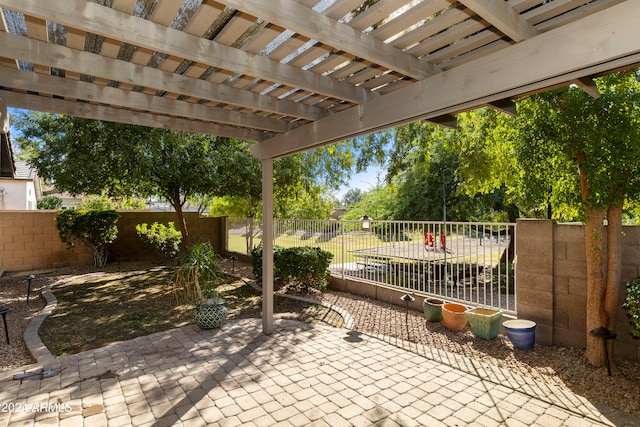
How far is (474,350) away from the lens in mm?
4242

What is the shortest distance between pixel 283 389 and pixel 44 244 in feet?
32.1

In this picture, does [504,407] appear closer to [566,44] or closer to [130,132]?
[566,44]

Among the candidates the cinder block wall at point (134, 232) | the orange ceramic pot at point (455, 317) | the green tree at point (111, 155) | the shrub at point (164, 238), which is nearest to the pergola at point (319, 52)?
the orange ceramic pot at point (455, 317)

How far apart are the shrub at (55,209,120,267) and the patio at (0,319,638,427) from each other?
639 cm

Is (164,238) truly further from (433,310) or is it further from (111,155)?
(433,310)

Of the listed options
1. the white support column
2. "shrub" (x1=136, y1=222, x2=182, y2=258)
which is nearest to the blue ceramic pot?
the white support column

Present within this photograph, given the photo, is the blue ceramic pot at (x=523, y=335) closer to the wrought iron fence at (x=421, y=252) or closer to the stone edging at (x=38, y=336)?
the wrought iron fence at (x=421, y=252)

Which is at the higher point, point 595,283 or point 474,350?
point 595,283

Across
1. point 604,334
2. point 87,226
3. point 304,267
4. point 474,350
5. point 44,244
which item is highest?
point 87,226

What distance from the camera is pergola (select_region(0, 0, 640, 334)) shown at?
1882 mm

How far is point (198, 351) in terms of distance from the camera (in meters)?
4.07

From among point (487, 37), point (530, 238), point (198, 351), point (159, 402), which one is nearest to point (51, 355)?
point (198, 351)

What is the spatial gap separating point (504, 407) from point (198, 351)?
3.18 m

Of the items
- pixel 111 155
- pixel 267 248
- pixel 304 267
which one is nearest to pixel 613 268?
pixel 267 248
